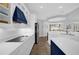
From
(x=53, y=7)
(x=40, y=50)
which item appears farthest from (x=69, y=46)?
(x=53, y=7)

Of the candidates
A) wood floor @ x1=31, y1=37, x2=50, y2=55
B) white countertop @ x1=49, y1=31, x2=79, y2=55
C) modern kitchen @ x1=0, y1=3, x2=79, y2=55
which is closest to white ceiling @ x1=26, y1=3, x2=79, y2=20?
modern kitchen @ x1=0, y1=3, x2=79, y2=55

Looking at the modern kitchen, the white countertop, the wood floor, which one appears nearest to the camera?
the white countertop

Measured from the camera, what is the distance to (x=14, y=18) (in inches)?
131

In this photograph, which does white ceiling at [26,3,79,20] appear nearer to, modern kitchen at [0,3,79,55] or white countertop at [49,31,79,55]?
modern kitchen at [0,3,79,55]

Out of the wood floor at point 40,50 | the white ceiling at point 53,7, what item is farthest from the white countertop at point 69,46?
the wood floor at point 40,50

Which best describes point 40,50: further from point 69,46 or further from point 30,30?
point 69,46

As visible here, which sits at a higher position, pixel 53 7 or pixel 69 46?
pixel 53 7

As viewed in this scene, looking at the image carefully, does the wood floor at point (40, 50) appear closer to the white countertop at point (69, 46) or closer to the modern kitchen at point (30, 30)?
the modern kitchen at point (30, 30)

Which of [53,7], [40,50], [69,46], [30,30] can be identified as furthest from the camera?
[30,30]

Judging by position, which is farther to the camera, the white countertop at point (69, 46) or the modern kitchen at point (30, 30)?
the modern kitchen at point (30, 30)

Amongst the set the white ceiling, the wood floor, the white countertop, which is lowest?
the wood floor

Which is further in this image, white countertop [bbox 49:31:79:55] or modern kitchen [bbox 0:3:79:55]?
modern kitchen [bbox 0:3:79:55]
